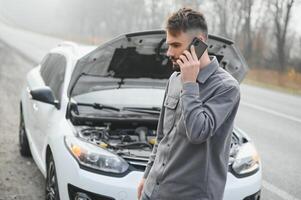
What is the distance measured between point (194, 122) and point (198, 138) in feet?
0.25

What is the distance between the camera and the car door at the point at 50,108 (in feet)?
15.0

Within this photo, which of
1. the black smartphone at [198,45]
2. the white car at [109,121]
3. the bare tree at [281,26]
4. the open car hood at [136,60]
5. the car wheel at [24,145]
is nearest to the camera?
the black smartphone at [198,45]

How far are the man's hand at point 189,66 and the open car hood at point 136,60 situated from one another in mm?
Result: 1890

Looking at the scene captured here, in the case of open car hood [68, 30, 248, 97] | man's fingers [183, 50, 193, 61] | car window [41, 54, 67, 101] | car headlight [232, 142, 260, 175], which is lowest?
car headlight [232, 142, 260, 175]

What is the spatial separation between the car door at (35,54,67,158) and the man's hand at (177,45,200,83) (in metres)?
2.50

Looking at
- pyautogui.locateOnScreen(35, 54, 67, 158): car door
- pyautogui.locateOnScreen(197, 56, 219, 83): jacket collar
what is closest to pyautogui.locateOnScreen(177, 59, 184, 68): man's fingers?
pyautogui.locateOnScreen(197, 56, 219, 83): jacket collar

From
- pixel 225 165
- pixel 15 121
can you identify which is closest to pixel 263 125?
pixel 15 121

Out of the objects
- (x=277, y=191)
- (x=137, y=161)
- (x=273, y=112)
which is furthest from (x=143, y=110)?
(x=273, y=112)

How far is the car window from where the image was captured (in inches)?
199

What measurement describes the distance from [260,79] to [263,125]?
1525 centimetres

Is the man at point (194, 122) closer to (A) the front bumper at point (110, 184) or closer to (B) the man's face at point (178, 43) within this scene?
(B) the man's face at point (178, 43)

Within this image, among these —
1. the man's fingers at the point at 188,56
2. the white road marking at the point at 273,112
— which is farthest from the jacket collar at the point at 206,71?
the white road marking at the point at 273,112

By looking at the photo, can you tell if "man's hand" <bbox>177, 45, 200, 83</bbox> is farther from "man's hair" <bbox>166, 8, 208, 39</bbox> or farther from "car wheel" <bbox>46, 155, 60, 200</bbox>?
"car wheel" <bbox>46, 155, 60, 200</bbox>

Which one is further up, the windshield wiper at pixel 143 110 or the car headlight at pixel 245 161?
the windshield wiper at pixel 143 110
